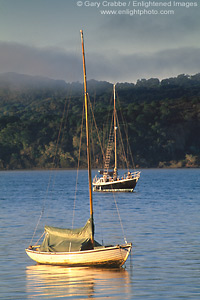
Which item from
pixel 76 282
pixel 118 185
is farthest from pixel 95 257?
pixel 118 185

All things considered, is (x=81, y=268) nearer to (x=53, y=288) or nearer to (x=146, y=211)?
(x=53, y=288)

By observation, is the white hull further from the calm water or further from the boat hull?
the boat hull

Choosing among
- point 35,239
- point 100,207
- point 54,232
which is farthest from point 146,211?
point 54,232

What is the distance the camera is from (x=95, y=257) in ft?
103

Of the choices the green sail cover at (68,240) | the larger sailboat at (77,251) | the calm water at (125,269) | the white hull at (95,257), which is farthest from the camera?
the green sail cover at (68,240)

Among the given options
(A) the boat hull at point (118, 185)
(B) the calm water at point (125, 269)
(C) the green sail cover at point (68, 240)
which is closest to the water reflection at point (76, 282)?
(B) the calm water at point (125, 269)

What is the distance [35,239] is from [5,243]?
2869 mm

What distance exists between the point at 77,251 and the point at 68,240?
3.94 feet

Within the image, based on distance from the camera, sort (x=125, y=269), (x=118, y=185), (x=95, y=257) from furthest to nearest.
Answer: (x=118, y=185), (x=125, y=269), (x=95, y=257)

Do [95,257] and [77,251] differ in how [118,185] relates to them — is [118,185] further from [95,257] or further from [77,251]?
[95,257]

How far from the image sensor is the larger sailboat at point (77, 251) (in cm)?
3134

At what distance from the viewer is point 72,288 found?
28.7 meters

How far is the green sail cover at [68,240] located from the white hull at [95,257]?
42 centimetres

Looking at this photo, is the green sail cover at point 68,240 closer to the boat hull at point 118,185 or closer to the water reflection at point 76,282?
the water reflection at point 76,282
